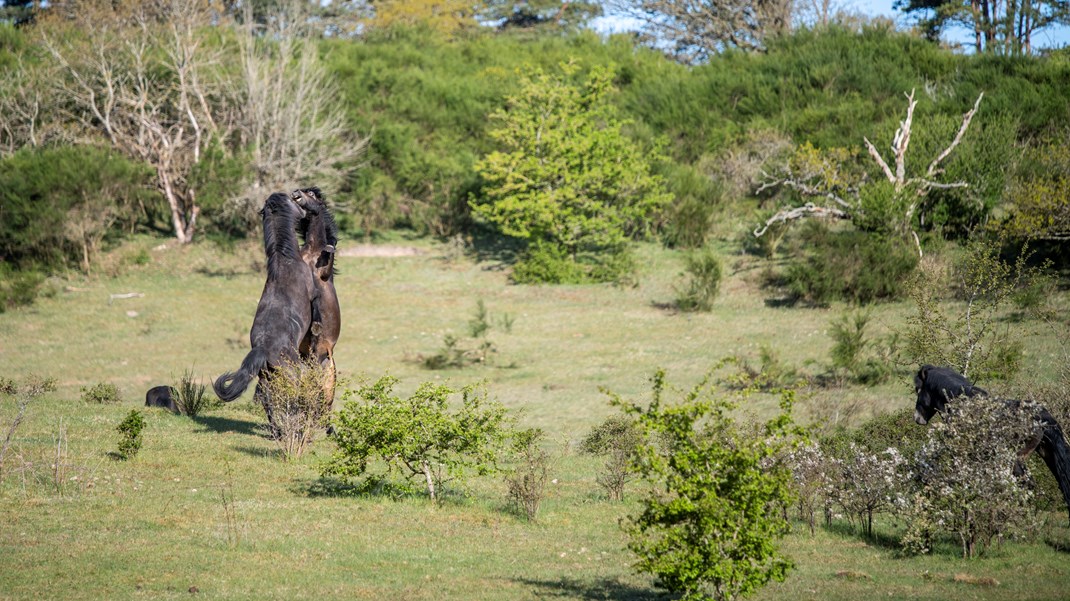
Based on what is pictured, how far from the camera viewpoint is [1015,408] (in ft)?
31.6

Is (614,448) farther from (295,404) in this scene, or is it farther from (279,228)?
(279,228)

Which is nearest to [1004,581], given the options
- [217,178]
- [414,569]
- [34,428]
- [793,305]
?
[414,569]

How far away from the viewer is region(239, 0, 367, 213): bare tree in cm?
2867

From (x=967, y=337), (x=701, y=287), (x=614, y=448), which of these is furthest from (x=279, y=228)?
(x=701, y=287)

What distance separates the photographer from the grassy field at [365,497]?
777 cm

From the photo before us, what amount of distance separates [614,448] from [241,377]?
13.8 feet

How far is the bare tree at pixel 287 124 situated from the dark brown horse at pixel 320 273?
1575cm

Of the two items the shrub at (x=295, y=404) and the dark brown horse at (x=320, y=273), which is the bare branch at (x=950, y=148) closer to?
the dark brown horse at (x=320, y=273)

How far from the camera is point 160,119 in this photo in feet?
97.7

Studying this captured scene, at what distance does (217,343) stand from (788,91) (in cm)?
1971

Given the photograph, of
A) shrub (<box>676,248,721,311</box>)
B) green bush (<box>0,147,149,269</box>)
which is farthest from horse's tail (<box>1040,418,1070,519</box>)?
green bush (<box>0,147,149,269</box>)

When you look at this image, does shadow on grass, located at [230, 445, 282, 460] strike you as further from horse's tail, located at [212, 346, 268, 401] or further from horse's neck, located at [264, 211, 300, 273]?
horse's neck, located at [264, 211, 300, 273]

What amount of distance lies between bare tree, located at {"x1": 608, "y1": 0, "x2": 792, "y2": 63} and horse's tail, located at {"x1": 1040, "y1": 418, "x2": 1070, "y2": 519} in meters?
34.7

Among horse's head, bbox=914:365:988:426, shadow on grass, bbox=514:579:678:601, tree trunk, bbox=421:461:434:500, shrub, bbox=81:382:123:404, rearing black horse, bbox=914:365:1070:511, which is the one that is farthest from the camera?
shrub, bbox=81:382:123:404
